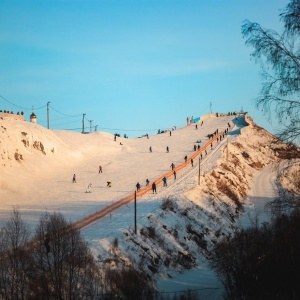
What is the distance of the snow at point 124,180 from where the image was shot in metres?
31.7

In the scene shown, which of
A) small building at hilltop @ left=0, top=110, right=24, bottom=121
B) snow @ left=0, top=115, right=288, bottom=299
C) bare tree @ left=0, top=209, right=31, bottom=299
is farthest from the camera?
small building at hilltop @ left=0, top=110, right=24, bottom=121

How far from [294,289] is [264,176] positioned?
2228 inches

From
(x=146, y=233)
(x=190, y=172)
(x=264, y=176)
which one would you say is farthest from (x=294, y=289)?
(x=264, y=176)

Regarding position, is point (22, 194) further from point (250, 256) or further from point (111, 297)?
point (250, 256)

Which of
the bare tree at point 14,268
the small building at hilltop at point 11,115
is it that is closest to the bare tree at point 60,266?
the bare tree at point 14,268

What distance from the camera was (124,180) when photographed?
179ft

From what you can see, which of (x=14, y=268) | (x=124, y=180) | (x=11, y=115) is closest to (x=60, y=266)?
(x=14, y=268)

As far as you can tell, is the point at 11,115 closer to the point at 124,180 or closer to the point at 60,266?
the point at 124,180

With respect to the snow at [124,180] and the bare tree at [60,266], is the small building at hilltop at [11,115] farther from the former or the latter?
the bare tree at [60,266]

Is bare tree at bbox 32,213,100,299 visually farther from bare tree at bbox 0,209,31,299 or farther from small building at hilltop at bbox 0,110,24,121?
small building at hilltop at bbox 0,110,24,121

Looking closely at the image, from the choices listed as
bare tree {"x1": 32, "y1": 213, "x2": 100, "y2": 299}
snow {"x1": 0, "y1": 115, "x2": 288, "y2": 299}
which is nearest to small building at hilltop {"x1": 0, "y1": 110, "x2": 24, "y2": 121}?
snow {"x1": 0, "y1": 115, "x2": 288, "y2": 299}

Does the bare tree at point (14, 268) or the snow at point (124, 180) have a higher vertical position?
the snow at point (124, 180)

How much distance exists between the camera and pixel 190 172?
56.7m

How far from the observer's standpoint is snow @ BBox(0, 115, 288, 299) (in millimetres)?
31734
